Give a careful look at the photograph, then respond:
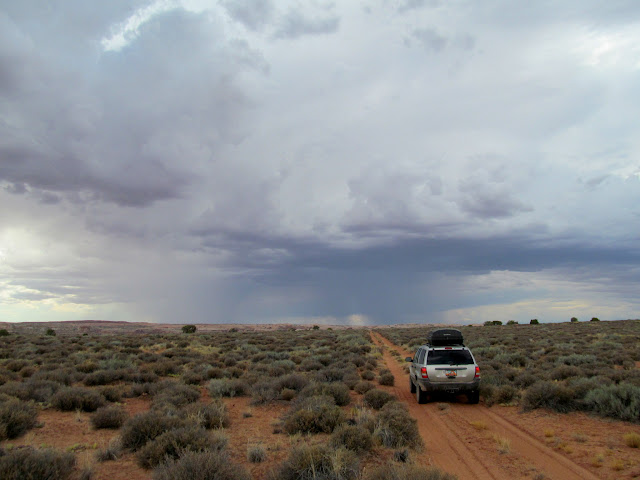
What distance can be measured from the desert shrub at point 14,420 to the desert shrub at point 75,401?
2.03 metres

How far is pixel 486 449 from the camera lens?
8.94 m

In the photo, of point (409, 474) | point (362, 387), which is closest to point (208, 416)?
point (409, 474)

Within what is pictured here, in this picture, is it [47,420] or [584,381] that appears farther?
[584,381]

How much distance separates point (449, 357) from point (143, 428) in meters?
9.43

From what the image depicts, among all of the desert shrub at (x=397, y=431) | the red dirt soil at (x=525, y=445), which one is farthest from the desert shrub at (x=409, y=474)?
the desert shrub at (x=397, y=431)

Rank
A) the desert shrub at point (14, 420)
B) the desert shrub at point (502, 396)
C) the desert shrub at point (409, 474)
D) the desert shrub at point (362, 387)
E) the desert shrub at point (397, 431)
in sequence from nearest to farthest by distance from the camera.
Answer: the desert shrub at point (409, 474) → the desert shrub at point (397, 431) → the desert shrub at point (14, 420) → the desert shrub at point (502, 396) → the desert shrub at point (362, 387)

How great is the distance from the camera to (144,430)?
345 inches

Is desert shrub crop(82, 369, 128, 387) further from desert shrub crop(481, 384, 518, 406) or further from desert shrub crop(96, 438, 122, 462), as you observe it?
desert shrub crop(481, 384, 518, 406)

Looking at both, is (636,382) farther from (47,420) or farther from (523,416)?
(47,420)

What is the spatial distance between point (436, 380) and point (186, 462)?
30.6ft

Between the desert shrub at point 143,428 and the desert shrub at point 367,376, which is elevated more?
the desert shrub at point 143,428

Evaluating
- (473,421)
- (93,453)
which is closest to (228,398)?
(93,453)

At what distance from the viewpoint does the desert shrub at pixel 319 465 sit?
641cm

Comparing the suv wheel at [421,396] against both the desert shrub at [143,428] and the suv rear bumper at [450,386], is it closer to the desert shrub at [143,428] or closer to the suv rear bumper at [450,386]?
the suv rear bumper at [450,386]
